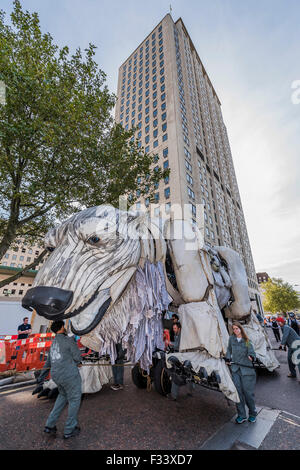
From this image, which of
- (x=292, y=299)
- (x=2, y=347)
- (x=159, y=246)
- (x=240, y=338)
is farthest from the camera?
(x=292, y=299)

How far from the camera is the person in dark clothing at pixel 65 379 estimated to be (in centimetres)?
246

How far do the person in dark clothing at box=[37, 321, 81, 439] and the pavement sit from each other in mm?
136

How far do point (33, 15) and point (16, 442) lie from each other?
1103cm

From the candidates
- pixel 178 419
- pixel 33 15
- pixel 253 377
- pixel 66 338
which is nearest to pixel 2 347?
pixel 66 338

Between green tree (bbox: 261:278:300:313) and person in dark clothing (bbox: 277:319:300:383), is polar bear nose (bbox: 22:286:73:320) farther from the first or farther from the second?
green tree (bbox: 261:278:300:313)

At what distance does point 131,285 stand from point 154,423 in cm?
189

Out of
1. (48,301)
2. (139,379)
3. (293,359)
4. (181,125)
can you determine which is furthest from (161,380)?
(181,125)

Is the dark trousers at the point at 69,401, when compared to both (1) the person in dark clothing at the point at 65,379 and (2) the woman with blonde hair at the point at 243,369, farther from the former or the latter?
(2) the woman with blonde hair at the point at 243,369

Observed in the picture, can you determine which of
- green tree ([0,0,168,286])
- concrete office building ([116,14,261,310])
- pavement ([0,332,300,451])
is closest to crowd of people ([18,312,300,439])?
pavement ([0,332,300,451])

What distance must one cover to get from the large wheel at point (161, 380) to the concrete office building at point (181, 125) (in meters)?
20.7

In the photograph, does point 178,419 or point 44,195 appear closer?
Result: point 178,419

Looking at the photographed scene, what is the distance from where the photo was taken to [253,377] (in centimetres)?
301

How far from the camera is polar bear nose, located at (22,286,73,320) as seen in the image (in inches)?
60.3
